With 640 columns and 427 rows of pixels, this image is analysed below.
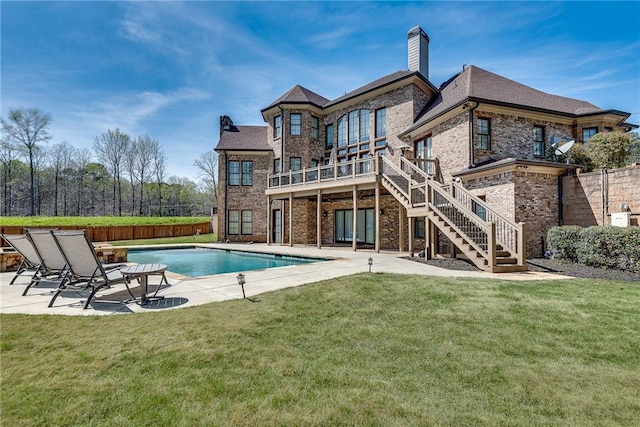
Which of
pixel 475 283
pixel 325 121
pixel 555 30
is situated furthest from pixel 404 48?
pixel 475 283

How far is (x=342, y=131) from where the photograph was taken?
65.5 ft

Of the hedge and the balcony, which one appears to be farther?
the balcony

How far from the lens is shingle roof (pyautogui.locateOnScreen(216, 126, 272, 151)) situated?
882 inches

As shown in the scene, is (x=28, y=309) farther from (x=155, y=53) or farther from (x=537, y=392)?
(x=155, y=53)

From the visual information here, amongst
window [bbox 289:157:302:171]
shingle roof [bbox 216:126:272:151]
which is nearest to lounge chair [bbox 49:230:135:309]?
window [bbox 289:157:302:171]

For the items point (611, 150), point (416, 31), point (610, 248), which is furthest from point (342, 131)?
point (610, 248)

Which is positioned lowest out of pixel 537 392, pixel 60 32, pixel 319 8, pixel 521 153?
pixel 537 392

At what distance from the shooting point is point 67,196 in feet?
139

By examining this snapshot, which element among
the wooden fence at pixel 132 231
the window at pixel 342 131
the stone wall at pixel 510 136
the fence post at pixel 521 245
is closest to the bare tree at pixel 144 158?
the wooden fence at pixel 132 231

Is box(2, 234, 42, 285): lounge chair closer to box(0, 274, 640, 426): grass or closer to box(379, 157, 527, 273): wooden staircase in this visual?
box(0, 274, 640, 426): grass

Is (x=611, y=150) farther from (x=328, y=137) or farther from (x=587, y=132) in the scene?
(x=328, y=137)

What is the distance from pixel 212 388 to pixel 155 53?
15465mm

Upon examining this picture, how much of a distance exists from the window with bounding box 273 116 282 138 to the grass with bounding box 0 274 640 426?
17.9 metres

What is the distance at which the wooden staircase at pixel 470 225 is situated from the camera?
8766mm
